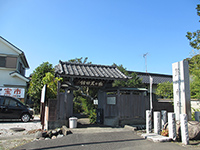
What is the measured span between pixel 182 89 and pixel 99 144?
185 inches

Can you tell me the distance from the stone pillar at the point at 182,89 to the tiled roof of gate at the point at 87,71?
128 inches

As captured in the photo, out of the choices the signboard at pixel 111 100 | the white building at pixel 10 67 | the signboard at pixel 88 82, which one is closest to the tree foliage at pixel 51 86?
the signboard at pixel 88 82

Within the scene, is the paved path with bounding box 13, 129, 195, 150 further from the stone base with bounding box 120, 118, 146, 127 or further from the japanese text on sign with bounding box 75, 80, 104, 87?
the japanese text on sign with bounding box 75, 80, 104, 87

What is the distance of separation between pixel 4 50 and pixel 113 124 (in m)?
18.2

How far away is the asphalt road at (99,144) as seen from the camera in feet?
18.6

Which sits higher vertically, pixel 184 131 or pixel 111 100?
pixel 111 100

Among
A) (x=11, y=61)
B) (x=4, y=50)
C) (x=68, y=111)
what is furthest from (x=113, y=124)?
(x=4, y=50)

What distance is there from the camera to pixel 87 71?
10.3 meters

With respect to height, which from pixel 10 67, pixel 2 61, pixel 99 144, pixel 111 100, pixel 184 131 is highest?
pixel 2 61

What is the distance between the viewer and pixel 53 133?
7.36 metres

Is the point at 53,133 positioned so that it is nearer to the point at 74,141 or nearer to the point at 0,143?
the point at 74,141

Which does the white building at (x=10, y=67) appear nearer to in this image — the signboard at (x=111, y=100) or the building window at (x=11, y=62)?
the building window at (x=11, y=62)

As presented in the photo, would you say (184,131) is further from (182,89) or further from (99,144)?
(99,144)

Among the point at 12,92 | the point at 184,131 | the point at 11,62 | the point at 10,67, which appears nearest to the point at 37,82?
the point at 12,92
